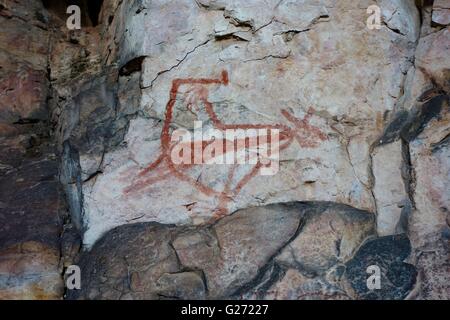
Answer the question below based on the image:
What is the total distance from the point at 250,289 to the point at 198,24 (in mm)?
1563

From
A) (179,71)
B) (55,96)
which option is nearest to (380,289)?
(179,71)

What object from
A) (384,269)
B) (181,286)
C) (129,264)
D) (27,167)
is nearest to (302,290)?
(384,269)

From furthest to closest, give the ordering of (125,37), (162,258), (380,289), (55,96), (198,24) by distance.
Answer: (55,96) → (125,37) → (198,24) → (162,258) → (380,289)

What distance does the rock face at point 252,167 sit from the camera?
277 centimetres

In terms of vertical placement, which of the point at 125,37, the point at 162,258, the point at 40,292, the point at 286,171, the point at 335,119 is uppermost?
the point at 125,37

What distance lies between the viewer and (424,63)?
3168mm

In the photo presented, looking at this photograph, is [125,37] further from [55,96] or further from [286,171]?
[286,171]

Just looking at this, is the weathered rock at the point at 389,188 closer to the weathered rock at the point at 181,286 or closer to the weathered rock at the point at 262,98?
the weathered rock at the point at 262,98

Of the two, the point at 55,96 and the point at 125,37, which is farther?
the point at 55,96

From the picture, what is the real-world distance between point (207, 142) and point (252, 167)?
29 cm

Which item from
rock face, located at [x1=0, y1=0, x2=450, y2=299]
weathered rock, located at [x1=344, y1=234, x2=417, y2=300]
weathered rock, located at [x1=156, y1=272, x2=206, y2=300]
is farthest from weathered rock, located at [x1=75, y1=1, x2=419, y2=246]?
weathered rock, located at [x1=156, y1=272, x2=206, y2=300]

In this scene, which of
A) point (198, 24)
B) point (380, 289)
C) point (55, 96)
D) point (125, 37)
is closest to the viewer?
point (380, 289)

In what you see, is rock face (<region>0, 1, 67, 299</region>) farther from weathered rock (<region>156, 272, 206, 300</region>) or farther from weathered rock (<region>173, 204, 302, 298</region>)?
weathered rock (<region>173, 204, 302, 298</region>)

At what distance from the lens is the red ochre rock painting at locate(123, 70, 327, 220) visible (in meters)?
3.02
